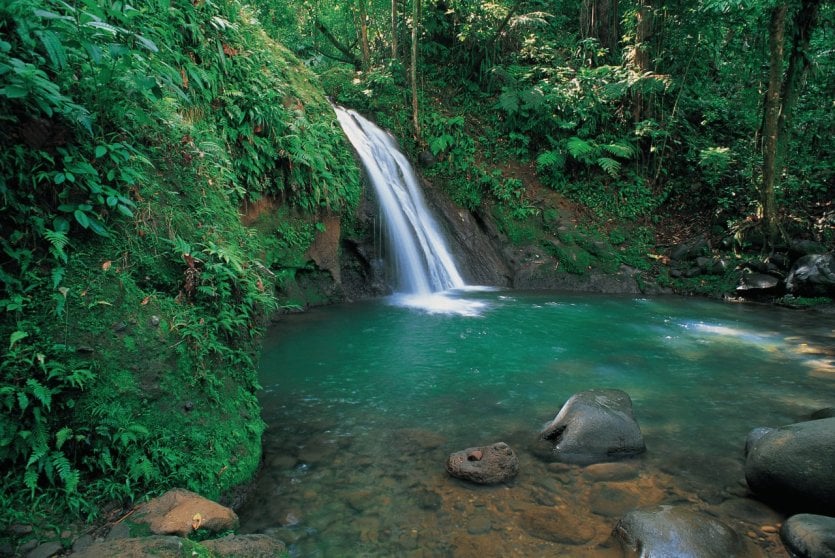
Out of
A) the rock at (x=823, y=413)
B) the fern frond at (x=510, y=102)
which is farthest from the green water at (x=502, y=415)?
the fern frond at (x=510, y=102)

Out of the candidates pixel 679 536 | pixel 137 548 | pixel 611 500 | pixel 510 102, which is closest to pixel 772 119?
pixel 510 102

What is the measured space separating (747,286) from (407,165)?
8.76 meters

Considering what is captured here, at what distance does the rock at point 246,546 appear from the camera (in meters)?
2.67

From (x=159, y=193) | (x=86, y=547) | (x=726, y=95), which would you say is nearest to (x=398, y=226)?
(x=159, y=193)

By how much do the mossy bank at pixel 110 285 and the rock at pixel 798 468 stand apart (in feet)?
12.8

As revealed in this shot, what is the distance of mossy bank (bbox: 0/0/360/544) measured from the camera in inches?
111

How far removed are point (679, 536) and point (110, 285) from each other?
4.16 m

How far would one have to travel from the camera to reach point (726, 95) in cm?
1627

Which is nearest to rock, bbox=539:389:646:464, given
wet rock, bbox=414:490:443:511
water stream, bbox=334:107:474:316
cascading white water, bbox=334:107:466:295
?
wet rock, bbox=414:490:443:511

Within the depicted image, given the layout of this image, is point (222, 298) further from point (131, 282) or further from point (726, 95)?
point (726, 95)

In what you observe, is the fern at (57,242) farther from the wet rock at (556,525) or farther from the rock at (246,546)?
the wet rock at (556,525)

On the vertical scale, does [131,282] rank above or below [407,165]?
below

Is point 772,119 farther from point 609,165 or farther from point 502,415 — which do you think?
point 502,415

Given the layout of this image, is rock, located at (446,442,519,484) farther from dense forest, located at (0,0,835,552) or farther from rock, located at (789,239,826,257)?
rock, located at (789,239,826,257)
